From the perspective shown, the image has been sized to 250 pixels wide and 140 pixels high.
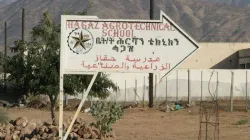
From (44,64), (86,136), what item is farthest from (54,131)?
(44,64)

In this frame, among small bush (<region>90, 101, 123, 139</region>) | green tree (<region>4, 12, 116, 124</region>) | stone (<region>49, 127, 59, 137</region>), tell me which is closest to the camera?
stone (<region>49, 127, 59, 137</region>)

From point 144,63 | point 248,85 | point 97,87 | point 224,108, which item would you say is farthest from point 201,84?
point 144,63

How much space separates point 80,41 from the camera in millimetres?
10797

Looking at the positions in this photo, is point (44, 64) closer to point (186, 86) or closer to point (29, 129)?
point (29, 129)

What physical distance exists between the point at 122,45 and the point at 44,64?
11.0m

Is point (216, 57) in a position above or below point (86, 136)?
above

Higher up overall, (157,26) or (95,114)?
(157,26)

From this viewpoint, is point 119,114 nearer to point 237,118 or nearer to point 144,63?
point 144,63

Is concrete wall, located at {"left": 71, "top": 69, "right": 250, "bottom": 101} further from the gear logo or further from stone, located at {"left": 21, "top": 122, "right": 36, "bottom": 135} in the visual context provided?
the gear logo

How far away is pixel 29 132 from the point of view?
57.9 feet

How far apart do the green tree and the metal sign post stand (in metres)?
10.6

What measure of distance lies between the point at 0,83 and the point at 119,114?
4265 cm

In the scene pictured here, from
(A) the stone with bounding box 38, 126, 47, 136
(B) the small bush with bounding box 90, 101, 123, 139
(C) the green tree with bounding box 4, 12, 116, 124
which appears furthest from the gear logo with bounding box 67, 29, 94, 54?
A: (C) the green tree with bounding box 4, 12, 116, 124

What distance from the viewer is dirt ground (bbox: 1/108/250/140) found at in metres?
20.2
